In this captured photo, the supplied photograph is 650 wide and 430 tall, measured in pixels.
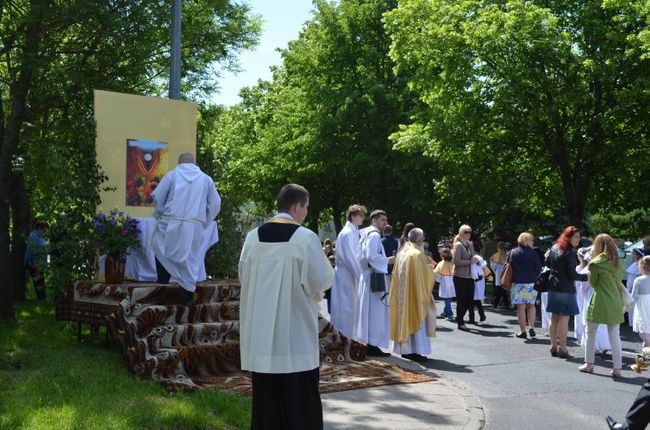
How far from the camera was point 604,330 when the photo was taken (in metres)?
12.1

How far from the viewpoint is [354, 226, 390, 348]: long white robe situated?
36.5 feet

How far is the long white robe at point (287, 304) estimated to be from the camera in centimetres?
522

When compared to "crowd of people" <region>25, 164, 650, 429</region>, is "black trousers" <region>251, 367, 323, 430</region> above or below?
below

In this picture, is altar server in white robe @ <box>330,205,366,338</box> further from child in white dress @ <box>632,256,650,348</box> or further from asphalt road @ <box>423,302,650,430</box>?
child in white dress @ <box>632,256,650,348</box>

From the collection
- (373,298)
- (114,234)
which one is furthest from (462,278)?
(114,234)

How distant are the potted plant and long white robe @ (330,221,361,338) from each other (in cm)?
301

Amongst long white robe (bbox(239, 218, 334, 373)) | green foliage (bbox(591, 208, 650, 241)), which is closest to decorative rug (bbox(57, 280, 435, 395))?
long white robe (bbox(239, 218, 334, 373))

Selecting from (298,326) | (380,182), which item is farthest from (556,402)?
(380,182)

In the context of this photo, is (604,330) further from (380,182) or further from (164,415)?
(380,182)

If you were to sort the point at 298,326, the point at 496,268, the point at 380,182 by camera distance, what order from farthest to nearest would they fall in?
the point at 380,182 → the point at 496,268 → the point at 298,326

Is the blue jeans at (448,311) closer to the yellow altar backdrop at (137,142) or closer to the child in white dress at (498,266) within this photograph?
the child in white dress at (498,266)

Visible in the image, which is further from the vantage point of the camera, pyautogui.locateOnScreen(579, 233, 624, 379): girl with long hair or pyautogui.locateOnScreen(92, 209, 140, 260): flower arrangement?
pyautogui.locateOnScreen(92, 209, 140, 260): flower arrangement

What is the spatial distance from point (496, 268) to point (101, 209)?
457 inches

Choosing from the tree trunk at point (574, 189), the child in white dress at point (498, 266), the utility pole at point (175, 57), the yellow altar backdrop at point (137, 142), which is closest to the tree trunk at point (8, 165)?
the yellow altar backdrop at point (137, 142)
